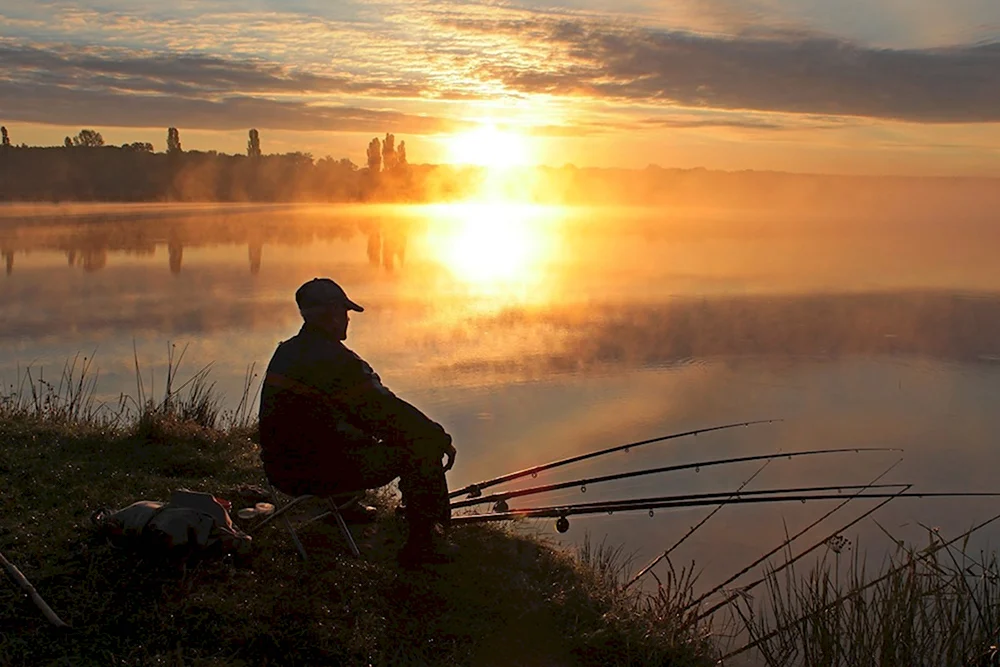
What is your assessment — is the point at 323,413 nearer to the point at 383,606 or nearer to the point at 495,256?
the point at 383,606

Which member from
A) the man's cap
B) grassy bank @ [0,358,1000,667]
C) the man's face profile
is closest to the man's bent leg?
grassy bank @ [0,358,1000,667]

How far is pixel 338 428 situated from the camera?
511cm

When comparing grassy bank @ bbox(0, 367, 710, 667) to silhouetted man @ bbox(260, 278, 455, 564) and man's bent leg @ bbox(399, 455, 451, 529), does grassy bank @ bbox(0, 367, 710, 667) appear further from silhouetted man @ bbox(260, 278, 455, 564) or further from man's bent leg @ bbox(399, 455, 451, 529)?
silhouetted man @ bbox(260, 278, 455, 564)

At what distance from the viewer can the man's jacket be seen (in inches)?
197

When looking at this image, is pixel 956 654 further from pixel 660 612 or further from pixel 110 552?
pixel 110 552

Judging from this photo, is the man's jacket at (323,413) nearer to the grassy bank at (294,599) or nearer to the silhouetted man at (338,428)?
the silhouetted man at (338,428)

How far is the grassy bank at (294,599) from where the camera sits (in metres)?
4.16

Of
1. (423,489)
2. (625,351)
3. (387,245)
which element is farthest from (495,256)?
(423,489)

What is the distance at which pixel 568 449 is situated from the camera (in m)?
9.87

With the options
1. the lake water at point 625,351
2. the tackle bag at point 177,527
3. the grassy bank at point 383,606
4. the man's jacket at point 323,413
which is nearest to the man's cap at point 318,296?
the man's jacket at point 323,413

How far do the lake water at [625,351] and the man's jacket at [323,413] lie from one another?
2707 mm

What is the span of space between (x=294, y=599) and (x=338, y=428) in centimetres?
98

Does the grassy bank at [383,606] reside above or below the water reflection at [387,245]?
below

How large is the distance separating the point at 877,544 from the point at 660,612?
10.5 feet
